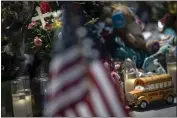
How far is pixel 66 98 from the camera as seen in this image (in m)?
3.38

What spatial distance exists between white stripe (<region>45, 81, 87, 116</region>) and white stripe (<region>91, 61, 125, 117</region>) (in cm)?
16

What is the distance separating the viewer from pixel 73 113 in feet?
11.1

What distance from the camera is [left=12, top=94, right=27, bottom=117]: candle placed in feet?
11.1

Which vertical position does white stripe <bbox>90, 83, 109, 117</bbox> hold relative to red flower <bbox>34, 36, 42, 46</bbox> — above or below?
below

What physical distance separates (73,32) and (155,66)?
90cm

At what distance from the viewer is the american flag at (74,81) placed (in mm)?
3365

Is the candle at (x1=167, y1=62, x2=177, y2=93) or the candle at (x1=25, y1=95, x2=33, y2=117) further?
the candle at (x1=167, y1=62, x2=177, y2=93)

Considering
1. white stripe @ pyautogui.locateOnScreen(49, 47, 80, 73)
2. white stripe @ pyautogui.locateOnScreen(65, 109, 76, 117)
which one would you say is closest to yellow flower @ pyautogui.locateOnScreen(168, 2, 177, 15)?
white stripe @ pyautogui.locateOnScreen(49, 47, 80, 73)

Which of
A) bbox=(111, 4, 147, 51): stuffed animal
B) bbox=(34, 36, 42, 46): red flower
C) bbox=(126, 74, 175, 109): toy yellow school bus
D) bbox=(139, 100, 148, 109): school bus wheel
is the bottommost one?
bbox=(139, 100, 148, 109): school bus wheel

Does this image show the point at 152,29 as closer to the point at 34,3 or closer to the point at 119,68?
the point at 119,68

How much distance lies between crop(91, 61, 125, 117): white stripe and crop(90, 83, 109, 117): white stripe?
7 centimetres

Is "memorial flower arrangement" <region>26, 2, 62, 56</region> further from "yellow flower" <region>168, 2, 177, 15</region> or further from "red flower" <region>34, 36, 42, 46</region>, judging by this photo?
"yellow flower" <region>168, 2, 177, 15</region>

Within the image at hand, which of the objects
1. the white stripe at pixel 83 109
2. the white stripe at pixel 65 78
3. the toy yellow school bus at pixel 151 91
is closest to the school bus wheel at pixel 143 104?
the toy yellow school bus at pixel 151 91

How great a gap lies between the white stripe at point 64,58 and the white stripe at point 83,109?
1.39 feet
